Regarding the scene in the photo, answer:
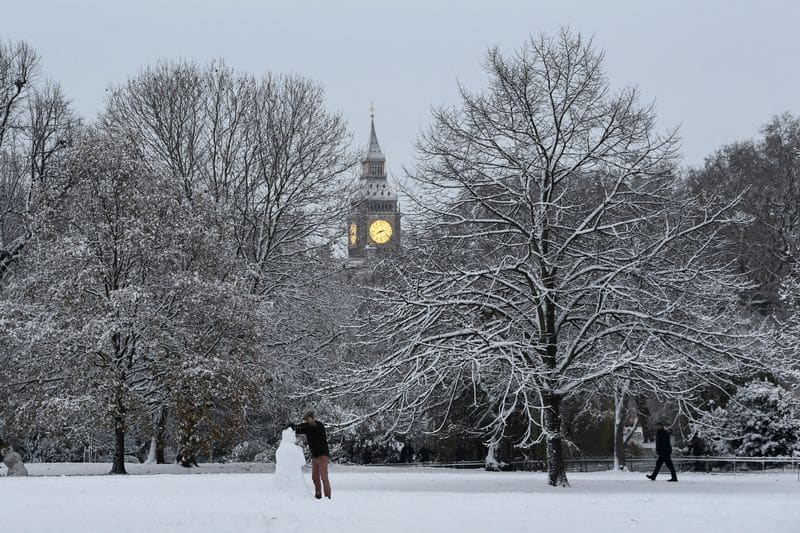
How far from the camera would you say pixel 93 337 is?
88.7ft

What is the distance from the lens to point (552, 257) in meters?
22.2

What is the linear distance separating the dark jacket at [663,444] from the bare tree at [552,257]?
225 cm

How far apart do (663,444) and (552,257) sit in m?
5.63

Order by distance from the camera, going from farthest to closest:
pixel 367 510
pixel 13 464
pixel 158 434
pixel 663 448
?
pixel 158 434 < pixel 13 464 < pixel 663 448 < pixel 367 510

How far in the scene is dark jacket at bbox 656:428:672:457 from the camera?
23516mm

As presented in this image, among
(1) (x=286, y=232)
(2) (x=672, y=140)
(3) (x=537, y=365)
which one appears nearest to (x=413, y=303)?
(3) (x=537, y=365)

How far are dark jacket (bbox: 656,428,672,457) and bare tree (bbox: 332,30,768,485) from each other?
7.37ft

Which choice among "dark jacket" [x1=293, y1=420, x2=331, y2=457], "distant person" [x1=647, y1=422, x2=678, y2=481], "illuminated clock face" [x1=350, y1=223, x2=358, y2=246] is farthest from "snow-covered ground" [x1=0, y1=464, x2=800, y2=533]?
"illuminated clock face" [x1=350, y1=223, x2=358, y2=246]

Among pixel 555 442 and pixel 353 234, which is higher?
pixel 353 234

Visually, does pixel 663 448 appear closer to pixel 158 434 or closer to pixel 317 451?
pixel 317 451

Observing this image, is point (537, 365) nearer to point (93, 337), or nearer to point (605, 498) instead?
point (605, 498)

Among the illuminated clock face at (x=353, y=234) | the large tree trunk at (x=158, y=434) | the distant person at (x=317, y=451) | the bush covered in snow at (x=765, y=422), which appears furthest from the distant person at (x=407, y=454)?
the distant person at (x=317, y=451)

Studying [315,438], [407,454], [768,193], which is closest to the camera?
[315,438]

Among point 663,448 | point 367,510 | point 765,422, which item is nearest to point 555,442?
point 663,448
